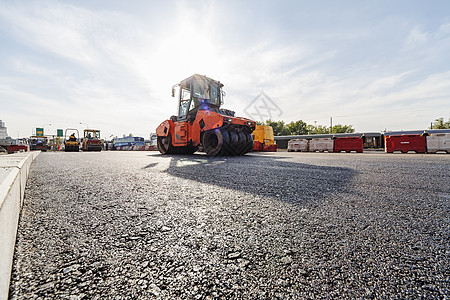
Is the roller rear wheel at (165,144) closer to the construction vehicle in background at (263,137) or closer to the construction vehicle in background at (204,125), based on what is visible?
the construction vehicle in background at (204,125)

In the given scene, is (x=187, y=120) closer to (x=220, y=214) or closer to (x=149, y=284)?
(x=220, y=214)

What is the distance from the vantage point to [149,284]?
81cm

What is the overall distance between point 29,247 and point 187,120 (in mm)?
8303

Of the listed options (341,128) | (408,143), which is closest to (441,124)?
(341,128)

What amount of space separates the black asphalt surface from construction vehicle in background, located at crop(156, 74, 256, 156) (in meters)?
5.67

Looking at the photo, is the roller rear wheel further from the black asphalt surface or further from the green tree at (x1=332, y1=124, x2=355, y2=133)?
the green tree at (x1=332, y1=124, x2=355, y2=133)

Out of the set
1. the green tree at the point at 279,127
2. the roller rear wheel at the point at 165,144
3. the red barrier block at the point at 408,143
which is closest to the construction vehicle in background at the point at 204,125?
the roller rear wheel at the point at 165,144

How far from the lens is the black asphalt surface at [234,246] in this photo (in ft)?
2.58

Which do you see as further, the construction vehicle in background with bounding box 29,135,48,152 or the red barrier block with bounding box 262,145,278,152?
the construction vehicle in background with bounding box 29,135,48,152

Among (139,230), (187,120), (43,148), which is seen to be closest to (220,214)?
(139,230)

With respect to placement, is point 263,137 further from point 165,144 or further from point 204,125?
point 204,125

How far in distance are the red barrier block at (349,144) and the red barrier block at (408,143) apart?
175cm

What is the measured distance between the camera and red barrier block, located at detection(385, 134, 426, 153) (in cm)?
1212

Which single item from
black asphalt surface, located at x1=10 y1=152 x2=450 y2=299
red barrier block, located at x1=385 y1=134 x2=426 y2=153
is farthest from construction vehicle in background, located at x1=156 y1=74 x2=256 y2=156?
red barrier block, located at x1=385 y1=134 x2=426 y2=153
